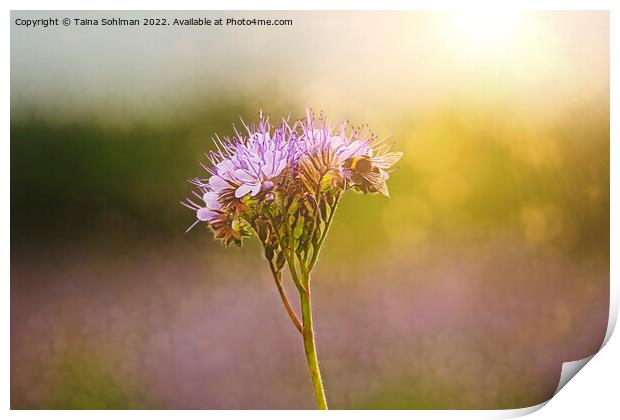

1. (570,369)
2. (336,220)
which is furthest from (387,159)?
(570,369)

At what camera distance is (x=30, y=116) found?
1.71m

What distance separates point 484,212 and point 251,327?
0.71 m

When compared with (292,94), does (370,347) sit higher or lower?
lower

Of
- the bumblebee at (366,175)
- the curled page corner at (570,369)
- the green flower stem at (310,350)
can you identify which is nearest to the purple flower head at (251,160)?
the bumblebee at (366,175)

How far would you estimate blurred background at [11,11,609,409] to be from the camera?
67.2 inches

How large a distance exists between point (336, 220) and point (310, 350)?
14.3 inches

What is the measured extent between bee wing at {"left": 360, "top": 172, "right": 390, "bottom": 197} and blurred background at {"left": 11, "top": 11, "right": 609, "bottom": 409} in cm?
2

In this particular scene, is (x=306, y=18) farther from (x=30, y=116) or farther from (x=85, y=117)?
(x=30, y=116)

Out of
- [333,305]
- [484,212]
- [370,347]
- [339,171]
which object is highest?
[339,171]

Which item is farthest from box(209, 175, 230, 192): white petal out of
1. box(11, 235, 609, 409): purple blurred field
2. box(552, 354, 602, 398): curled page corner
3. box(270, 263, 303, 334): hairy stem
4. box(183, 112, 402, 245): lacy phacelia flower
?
box(552, 354, 602, 398): curled page corner

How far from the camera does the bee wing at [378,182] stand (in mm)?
1716

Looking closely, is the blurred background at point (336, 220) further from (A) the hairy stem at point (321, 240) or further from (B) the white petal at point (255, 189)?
(B) the white petal at point (255, 189)
